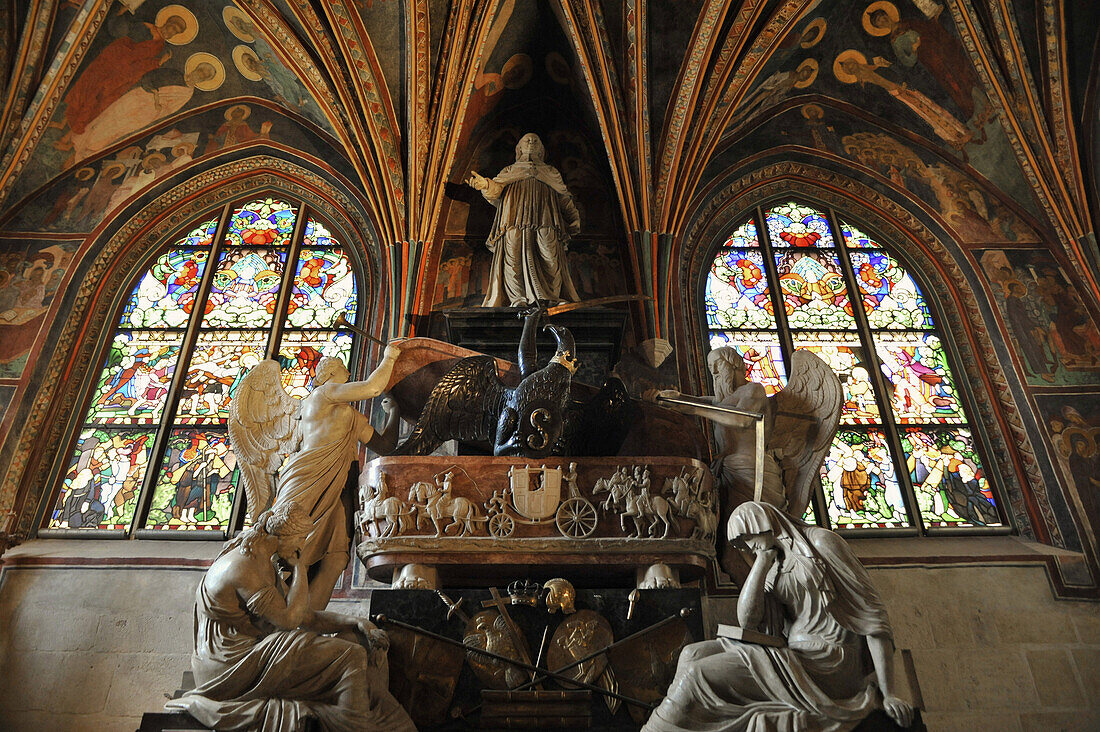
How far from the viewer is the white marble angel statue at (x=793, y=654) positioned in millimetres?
4191

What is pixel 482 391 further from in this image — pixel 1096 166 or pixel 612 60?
pixel 1096 166

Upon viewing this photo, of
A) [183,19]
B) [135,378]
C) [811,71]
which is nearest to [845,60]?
[811,71]

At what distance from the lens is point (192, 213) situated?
30.9ft

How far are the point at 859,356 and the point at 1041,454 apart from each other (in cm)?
175

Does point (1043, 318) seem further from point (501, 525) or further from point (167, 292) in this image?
point (167, 292)

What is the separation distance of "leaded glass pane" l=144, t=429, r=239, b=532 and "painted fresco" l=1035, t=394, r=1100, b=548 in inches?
276

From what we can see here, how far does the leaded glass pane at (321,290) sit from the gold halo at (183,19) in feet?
7.84

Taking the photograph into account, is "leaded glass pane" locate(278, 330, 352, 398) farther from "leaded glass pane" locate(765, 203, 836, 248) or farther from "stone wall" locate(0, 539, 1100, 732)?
"leaded glass pane" locate(765, 203, 836, 248)

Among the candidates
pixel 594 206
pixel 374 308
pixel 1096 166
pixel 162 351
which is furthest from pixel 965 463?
pixel 162 351

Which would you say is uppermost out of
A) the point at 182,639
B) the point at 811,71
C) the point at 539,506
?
the point at 811,71

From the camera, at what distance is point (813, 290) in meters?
9.05

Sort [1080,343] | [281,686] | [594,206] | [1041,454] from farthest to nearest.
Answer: [594,206] < [1080,343] < [1041,454] < [281,686]

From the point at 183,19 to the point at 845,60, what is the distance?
6.71 meters

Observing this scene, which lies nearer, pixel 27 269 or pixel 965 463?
pixel 965 463
